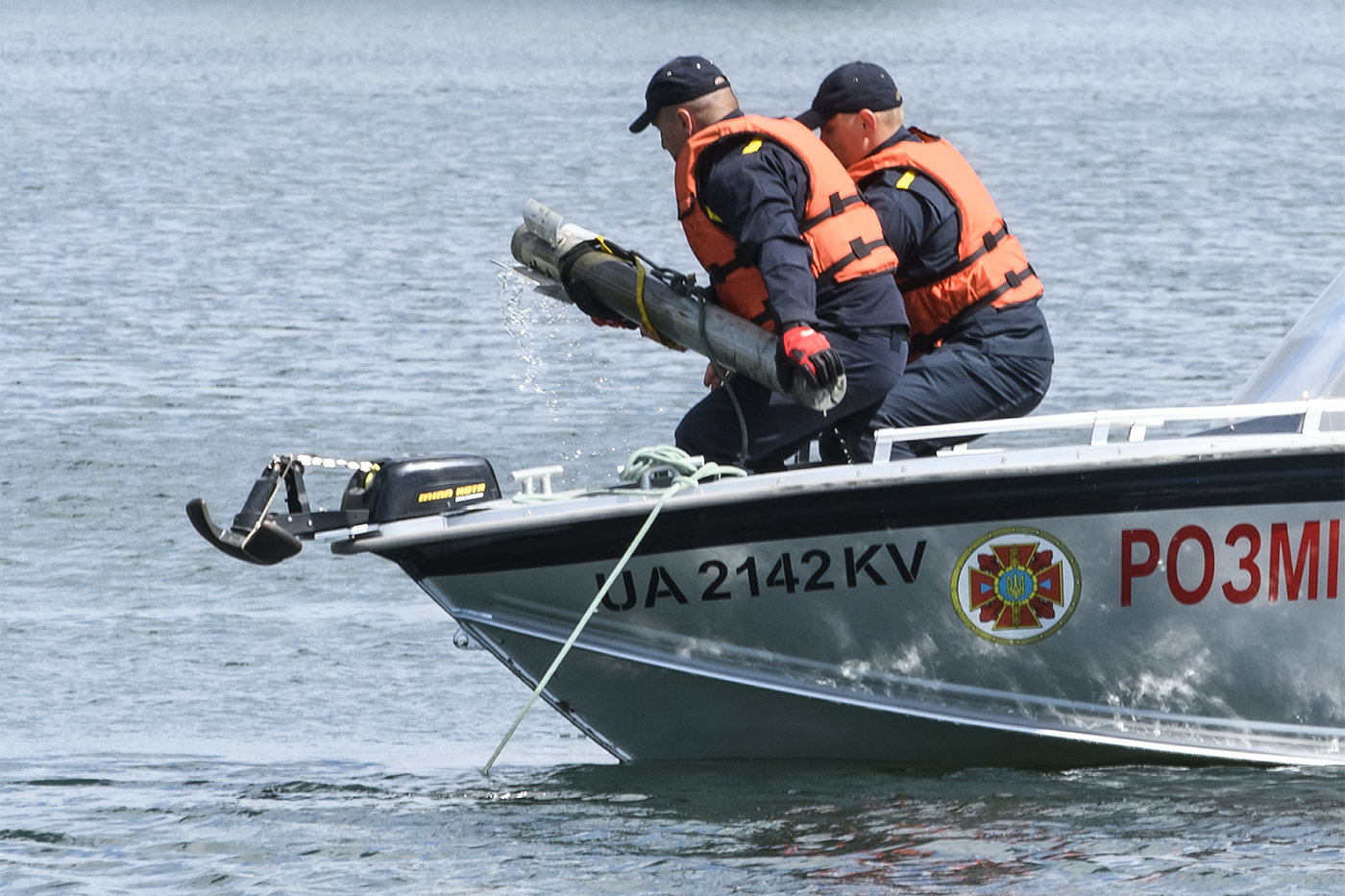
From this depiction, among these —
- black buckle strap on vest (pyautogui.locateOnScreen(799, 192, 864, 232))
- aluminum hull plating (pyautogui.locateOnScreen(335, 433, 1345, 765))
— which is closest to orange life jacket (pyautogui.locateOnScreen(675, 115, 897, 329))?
black buckle strap on vest (pyautogui.locateOnScreen(799, 192, 864, 232))

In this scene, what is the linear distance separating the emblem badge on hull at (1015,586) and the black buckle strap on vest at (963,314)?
0.77 m

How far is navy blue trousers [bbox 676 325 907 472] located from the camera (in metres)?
5.00

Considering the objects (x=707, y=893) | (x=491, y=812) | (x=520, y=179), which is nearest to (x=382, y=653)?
(x=491, y=812)

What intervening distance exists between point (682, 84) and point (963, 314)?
997 millimetres

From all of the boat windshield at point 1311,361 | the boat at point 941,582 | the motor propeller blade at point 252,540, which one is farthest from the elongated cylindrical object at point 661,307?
the boat windshield at point 1311,361

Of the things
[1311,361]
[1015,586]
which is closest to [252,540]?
[1015,586]

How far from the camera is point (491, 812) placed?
5160mm

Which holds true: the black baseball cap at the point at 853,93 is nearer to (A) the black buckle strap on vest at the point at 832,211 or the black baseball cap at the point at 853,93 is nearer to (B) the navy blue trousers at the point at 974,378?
(A) the black buckle strap on vest at the point at 832,211

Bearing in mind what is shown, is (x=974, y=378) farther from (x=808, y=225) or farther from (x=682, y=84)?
(x=682, y=84)

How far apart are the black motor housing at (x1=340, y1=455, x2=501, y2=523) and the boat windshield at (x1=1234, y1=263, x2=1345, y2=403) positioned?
216cm

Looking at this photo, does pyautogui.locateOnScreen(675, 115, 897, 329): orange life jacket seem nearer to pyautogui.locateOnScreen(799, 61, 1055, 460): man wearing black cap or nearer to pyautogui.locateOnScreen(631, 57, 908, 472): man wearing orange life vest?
pyautogui.locateOnScreen(631, 57, 908, 472): man wearing orange life vest

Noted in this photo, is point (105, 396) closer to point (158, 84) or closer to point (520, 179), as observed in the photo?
point (520, 179)

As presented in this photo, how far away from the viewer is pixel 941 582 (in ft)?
16.1

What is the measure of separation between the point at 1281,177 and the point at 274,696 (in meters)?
16.6
